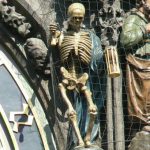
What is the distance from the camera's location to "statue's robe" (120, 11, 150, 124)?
27.8ft

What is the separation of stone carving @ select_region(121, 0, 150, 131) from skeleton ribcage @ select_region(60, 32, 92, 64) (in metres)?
0.22

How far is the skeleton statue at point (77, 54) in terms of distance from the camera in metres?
8.43

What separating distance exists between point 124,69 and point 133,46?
0.50ft

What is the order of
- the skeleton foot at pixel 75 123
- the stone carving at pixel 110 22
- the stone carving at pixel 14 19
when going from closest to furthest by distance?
the skeleton foot at pixel 75 123 < the stone carving at pixel 110 22 < the stone carving at pixel 14 19

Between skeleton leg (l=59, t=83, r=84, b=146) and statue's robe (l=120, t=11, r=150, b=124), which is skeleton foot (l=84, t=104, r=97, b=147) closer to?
skeleton leg (l=59, t=83, r=84, b=146)

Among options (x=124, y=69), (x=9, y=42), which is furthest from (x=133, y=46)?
(x=9, y=42)

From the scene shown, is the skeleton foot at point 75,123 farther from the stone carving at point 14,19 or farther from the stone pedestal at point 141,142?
Result: the stone carving at point 14,19

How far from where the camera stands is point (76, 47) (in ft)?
27.7

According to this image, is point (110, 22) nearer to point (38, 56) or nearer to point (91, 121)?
point (38, 56)

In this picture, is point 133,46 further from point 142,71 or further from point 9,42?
point 9,42

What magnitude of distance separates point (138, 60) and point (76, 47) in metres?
0.39

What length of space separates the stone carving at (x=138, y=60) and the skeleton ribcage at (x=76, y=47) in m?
0.22

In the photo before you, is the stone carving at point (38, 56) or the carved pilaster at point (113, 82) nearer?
the carved pilaster at point (113, 82)

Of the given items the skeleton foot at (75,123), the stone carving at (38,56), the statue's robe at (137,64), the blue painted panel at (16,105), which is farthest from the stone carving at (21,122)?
the statue's robe at (137,64)
